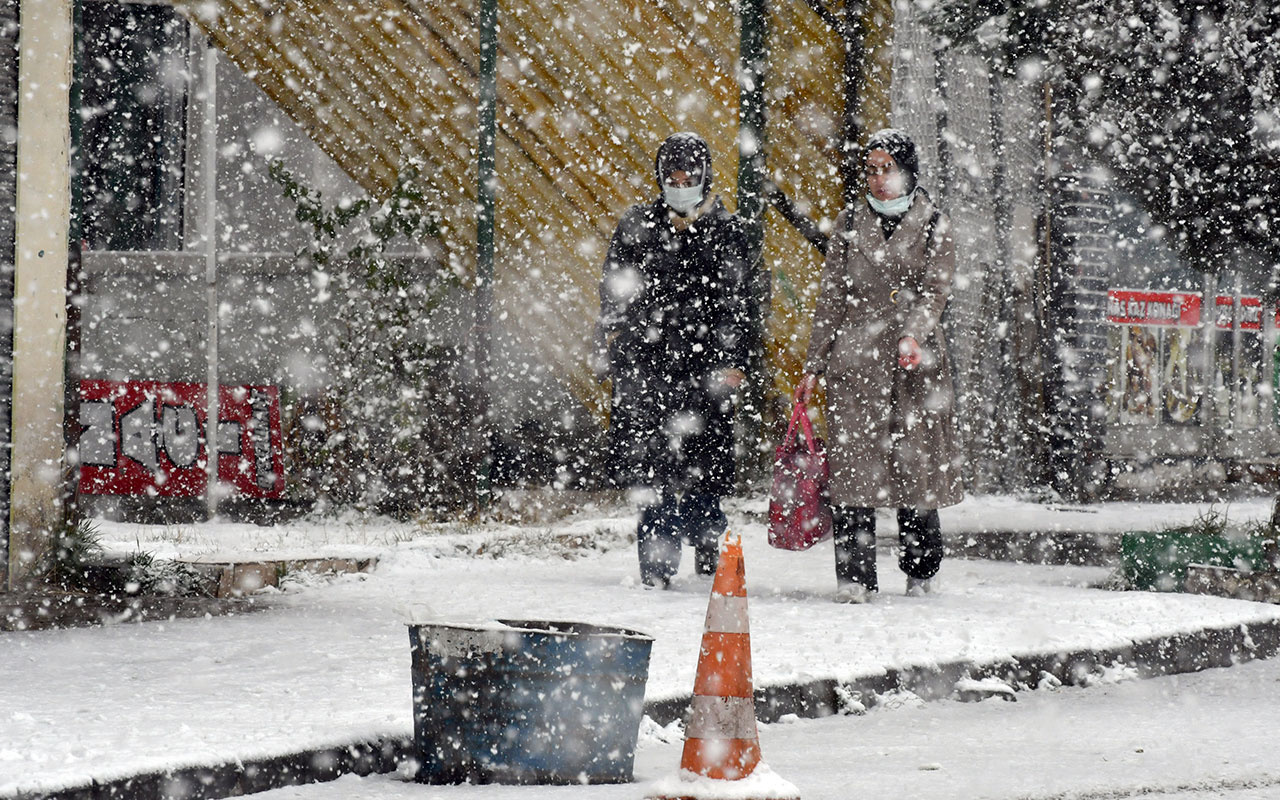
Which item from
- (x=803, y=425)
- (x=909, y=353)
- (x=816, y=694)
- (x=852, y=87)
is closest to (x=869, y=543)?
(x=803, y=425)

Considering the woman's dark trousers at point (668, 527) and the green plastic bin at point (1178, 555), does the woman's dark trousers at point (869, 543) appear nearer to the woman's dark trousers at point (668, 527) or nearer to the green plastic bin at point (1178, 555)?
the woman's dark trousers at point (668, 527)

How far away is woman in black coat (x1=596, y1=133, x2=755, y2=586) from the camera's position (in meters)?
7.45

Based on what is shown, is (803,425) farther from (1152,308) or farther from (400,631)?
(1152,308)

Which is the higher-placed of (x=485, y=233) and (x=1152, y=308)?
(x=485, y=233)

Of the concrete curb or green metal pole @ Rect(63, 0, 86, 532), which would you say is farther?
green metal pole @ Rect(63, 0, 86, 532)

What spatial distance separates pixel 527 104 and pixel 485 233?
1.23m

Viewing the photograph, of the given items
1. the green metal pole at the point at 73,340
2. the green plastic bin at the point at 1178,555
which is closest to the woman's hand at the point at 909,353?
the green plastic bin at the point at 1178,555

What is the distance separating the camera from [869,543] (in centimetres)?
728

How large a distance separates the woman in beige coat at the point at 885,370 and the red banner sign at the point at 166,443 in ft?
16.1

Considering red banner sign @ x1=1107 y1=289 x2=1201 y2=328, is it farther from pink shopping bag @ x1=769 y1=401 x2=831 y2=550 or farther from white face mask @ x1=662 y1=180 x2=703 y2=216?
white face mask @ x1=662 y1=180 x2=703 y2=216

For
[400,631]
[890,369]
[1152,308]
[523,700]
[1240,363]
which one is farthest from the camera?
[1240,363]

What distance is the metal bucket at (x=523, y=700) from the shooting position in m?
3.93

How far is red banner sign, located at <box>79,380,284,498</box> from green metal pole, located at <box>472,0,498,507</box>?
4.84ft

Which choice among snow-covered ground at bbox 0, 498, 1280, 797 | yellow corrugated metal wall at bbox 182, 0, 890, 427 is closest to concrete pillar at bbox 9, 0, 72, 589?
snow-covered ground at bbox 0, 498, 1280, 797
